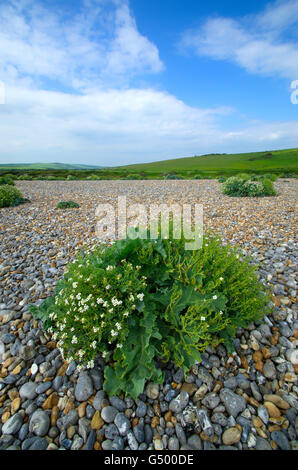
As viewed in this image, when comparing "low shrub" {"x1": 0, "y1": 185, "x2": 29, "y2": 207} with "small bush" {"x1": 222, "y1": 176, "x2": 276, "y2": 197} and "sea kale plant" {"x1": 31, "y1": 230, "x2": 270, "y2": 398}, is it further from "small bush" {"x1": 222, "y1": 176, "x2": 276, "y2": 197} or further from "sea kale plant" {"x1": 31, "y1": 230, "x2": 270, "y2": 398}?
"small bush" {"x1": 222, "y1": 176, "x2": 276, "y2": 197}

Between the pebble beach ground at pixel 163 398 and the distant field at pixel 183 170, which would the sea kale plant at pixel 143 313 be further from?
the distant field at pixel 183 170

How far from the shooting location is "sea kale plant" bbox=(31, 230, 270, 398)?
2074 mm

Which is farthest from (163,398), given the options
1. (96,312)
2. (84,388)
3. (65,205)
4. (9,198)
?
(9,198)

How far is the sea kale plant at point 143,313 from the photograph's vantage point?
2074 millimetres

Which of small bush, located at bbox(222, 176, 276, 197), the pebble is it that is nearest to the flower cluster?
the pebble

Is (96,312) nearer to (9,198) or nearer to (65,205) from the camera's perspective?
(65,205)

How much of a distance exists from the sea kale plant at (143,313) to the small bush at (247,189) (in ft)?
32.8

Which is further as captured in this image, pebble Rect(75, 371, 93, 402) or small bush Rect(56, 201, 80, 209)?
small bush Rect(56, 201, 80, 209)

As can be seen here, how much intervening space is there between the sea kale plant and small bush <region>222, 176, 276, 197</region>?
9988 mm

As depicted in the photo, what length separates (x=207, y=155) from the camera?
291 feet

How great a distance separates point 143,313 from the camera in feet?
7.52

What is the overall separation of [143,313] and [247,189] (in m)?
11.2
